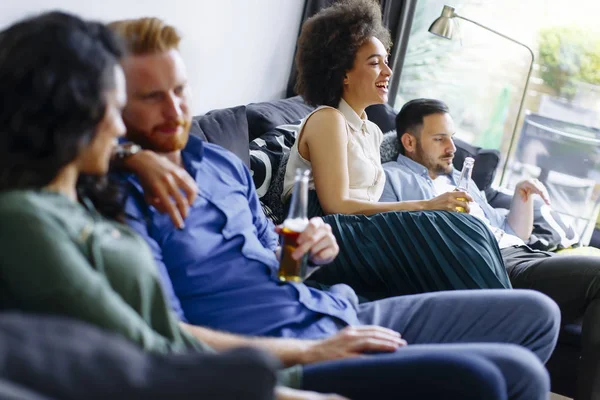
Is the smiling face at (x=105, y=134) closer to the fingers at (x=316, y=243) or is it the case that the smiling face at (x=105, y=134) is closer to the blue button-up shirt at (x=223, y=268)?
the blue button-up shirt at (x=223, y=268)

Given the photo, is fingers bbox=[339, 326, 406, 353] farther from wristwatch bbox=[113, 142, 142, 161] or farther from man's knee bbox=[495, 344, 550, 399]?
wristwatch bbox=[113, 142, 142, 161]

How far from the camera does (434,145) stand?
299cm

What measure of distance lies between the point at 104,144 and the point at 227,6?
195 cm

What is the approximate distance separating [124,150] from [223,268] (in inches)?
12.6

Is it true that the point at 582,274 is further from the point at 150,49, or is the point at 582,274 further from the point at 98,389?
the point at 98,389

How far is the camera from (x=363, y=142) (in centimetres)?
254

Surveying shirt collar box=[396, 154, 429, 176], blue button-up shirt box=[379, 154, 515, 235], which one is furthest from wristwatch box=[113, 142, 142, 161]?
shirt collar box=[396, 154, 429, 176]

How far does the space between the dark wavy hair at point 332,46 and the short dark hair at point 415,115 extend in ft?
1.64

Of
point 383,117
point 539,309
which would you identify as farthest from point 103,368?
point 383,117

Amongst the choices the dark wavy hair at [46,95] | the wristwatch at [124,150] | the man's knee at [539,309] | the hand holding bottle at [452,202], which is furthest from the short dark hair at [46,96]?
the hand holding bottle at [452,202]

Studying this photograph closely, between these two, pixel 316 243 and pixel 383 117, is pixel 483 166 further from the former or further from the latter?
pixel 316 243

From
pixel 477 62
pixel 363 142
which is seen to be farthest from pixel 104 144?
pixel 477 62

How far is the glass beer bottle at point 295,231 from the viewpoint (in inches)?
57.4

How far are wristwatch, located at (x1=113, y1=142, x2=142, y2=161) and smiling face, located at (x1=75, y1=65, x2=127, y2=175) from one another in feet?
0.82
